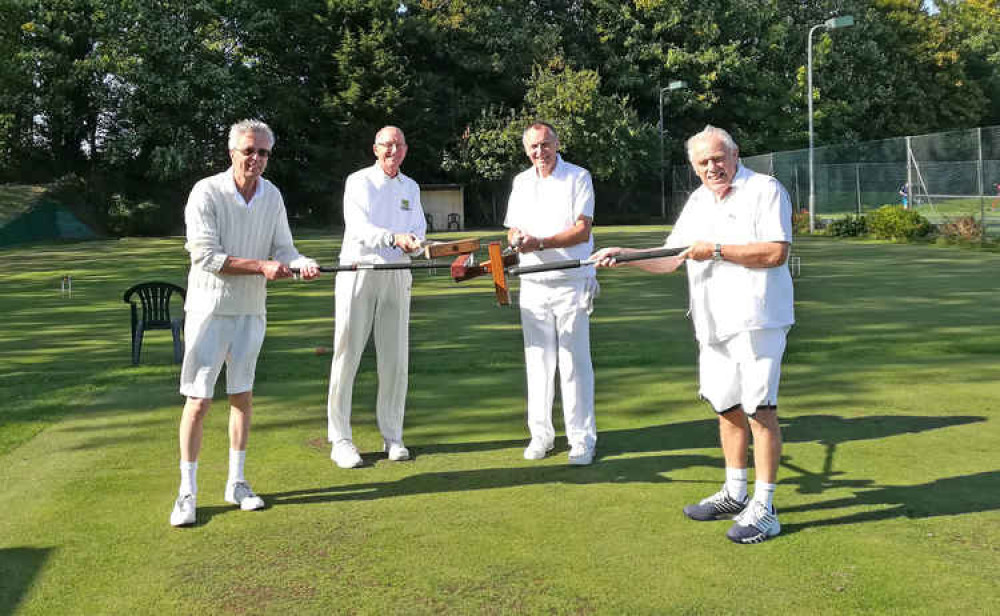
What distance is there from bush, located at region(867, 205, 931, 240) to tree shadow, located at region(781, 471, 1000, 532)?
79.9 feet

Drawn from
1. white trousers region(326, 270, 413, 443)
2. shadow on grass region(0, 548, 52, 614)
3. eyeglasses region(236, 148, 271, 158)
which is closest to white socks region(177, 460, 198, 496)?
shadow on grass region(0, 548, 52, 614)

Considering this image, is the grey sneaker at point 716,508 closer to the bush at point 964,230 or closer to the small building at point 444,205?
the bush at point 964,230

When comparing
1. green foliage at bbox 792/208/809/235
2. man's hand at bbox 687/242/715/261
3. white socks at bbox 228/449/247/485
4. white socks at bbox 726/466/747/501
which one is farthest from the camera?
green foliage at bbox 792/208/809/235

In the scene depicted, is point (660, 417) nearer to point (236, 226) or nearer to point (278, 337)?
point (236, 226)

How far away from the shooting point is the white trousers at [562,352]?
598 centimetres

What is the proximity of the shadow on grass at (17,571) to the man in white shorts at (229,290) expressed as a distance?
658mm

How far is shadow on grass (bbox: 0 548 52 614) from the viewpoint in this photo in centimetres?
380

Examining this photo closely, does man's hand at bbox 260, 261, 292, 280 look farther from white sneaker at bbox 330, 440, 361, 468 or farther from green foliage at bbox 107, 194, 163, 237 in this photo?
green foliage at bbox 107, 194, 163, 237

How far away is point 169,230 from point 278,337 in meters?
30.9

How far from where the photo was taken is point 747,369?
175 inches

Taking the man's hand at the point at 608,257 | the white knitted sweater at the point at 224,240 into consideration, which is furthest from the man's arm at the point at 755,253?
the white knitted sweater at the point at 224,240

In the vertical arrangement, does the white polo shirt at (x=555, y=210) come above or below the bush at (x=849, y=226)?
below

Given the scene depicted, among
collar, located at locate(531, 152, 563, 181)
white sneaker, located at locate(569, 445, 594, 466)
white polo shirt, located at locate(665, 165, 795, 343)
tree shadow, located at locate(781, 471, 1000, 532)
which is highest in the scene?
collar, located at locate(531, 152, 563, 181)

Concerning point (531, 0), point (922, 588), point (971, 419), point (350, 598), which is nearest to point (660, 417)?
point (971, 419)
